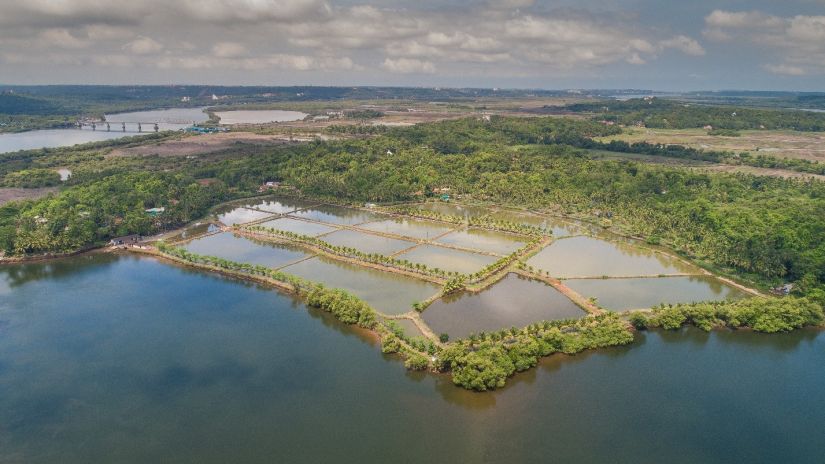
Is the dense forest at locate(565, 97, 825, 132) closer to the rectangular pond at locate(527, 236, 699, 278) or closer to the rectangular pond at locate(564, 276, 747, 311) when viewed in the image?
the rectangular pond at locate(527, 236, 699, 278)

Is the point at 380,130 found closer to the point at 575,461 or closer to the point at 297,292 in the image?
the point at 297,292

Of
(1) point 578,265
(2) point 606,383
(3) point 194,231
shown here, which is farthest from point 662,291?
(3) point 194,231

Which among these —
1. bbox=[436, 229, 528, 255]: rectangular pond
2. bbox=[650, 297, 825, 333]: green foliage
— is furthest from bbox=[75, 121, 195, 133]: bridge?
bbox=[650, 297, 825, 333]: green foliage

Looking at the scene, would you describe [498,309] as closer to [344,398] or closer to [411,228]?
[344,398]

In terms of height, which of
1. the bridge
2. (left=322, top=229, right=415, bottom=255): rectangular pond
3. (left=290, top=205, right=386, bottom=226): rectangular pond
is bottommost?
(left=322, top=229, right=415, bottom=255): rectangular pond

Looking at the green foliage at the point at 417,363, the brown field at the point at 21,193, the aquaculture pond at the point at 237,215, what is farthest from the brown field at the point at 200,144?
the green foliage at the point at 417,363
